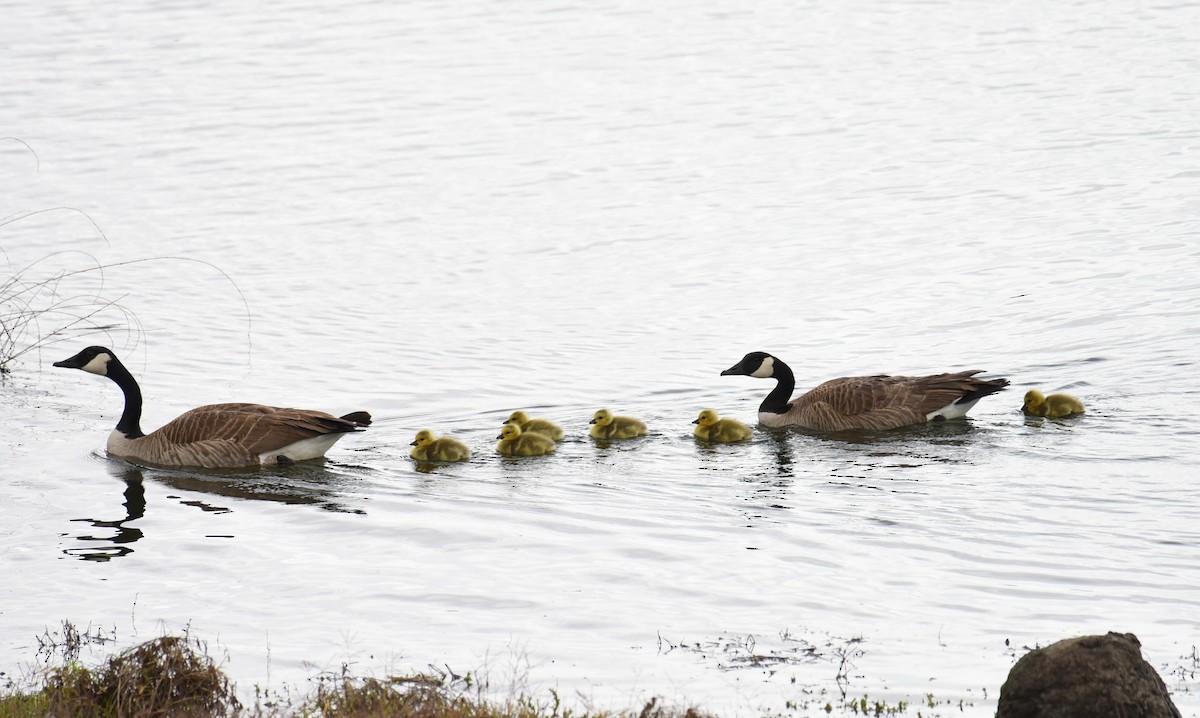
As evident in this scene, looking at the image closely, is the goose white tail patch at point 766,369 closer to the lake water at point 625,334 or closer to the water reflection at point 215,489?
the lake water at point 625,334

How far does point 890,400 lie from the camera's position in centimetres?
1503

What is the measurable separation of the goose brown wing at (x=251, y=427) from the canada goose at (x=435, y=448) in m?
0.67

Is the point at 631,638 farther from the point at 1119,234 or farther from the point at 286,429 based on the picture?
the point at 1119,234

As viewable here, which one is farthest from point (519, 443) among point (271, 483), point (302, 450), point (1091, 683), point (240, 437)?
point (1091, 683)

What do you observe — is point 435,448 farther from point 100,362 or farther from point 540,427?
point 100,362

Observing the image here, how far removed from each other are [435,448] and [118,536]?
3.09 meters

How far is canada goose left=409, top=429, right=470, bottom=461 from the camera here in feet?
44.9

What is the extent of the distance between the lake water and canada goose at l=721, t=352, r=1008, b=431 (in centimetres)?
32

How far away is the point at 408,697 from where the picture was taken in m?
7.16

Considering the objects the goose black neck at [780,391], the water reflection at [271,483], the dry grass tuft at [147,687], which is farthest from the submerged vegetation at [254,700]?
the goose black neck at [780,391]

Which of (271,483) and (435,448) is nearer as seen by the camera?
(271,483)

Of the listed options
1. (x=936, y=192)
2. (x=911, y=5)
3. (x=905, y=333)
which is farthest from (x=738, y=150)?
(x=911, y=5)

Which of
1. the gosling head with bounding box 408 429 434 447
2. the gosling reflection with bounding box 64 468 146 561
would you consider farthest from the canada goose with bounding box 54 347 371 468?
the gosling reflection with bounding box 64 468 146 561

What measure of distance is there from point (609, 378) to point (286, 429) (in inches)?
188
